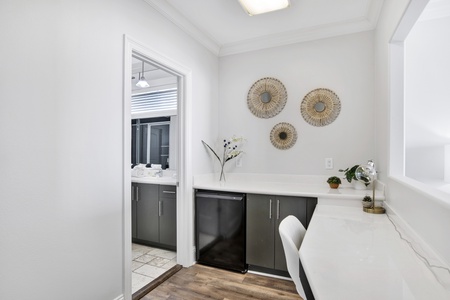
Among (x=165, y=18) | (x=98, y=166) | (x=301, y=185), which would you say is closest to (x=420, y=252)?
(x=301, y=185)

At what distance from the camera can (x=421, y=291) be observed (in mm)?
788

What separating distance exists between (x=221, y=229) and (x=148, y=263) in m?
0.92

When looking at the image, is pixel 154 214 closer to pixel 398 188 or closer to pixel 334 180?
pixel 334 180

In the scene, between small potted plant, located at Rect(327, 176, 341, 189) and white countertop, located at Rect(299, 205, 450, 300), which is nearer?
white countertop, located at Rect(299, 205, 450, 300)

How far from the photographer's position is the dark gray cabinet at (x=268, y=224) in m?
2.37

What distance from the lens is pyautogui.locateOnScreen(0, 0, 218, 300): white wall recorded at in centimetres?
128

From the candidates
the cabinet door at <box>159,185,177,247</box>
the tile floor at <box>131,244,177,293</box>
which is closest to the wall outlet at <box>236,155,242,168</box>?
the cabinet door at <box>159,185,177,247</box>

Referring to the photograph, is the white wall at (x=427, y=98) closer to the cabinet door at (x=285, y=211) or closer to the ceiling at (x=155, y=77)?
the cabinet door at (x=285, y=211)

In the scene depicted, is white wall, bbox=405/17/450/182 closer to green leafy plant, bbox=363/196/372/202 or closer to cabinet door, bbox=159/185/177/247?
green leafy plant, bbox=363/196/372/202

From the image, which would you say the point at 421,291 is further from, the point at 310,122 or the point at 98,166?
the point at 310,122

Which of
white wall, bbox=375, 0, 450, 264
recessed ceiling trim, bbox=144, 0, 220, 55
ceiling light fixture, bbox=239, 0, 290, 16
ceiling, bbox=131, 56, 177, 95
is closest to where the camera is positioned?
white wall, bbox=375, 0, 450, 264

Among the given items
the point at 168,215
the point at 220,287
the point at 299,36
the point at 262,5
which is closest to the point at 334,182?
the point at 220,287

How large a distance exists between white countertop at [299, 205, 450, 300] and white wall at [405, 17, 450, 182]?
4.37 feet

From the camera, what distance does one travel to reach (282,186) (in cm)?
273
